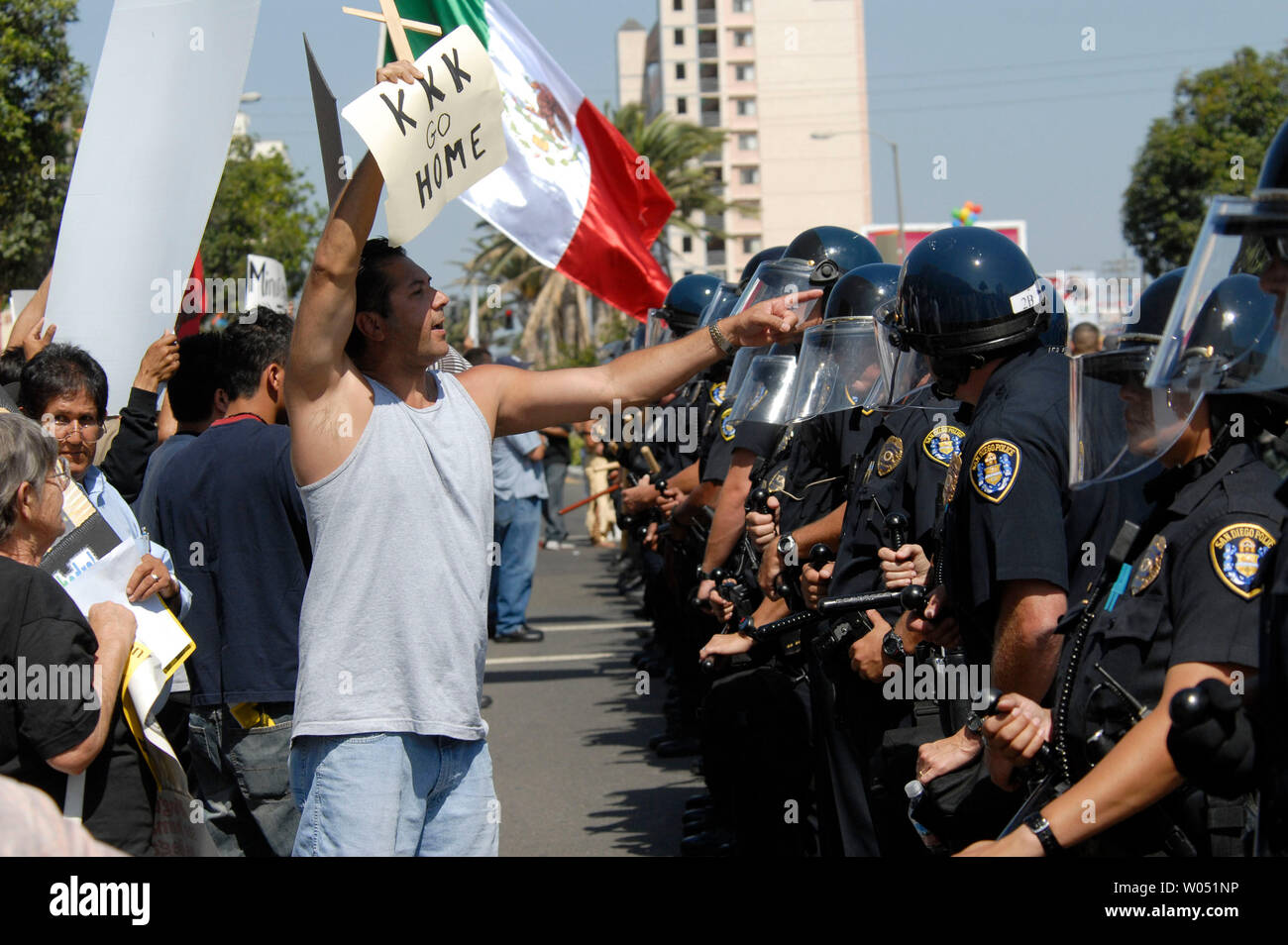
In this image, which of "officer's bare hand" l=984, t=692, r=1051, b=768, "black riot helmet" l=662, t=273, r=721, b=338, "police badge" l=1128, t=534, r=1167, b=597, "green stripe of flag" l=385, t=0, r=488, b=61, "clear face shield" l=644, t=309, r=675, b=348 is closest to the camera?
"police badge" l=1128, t=534, r=1167, b=597

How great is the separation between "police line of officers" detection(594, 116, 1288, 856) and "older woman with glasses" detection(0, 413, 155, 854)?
1.94 metres

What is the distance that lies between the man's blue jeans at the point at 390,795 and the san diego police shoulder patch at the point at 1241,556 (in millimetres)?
1666

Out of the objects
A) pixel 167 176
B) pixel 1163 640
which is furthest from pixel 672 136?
pixel 1163 640

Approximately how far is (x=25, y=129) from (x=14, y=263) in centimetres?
129

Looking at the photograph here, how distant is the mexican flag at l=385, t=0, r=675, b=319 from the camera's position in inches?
300

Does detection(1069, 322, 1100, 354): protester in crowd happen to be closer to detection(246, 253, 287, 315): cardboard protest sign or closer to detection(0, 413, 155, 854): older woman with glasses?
detection(246, 253, 287, 315): cardboard protest sign

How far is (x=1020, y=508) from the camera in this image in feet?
10.3

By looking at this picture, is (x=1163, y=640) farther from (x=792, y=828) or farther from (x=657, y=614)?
(x=657, y=614)

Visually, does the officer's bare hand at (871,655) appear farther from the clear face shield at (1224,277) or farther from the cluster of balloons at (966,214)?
the cluster of balloons at (966,214)

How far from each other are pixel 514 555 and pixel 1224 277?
32.3 ft

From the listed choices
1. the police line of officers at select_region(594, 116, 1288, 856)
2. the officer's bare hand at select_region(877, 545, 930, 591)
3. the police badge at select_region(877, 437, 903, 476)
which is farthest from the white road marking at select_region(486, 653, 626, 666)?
the officer's bare hand at select_region(877, 545, 930, 591)

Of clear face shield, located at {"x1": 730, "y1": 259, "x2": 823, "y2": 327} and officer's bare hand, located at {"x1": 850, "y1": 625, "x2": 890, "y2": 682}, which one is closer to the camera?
officer's bare hand, located at {"x1": 850, "y1": 625, "x2": 890, "y2": 682}

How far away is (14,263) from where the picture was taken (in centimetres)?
1388
